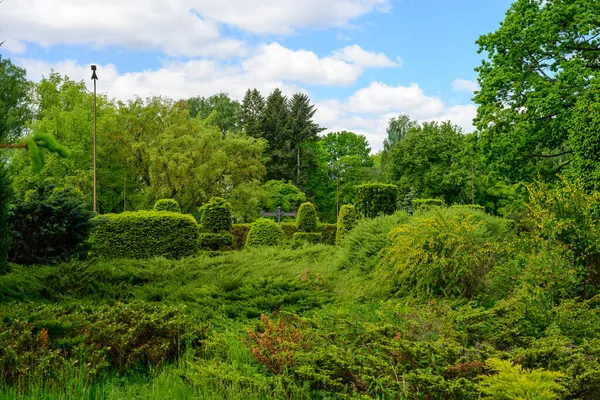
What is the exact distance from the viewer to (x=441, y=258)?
7285 mm

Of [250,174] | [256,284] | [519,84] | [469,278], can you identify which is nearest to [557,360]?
[469,278]

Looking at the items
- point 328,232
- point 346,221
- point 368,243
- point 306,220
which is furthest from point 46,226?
point 328,232

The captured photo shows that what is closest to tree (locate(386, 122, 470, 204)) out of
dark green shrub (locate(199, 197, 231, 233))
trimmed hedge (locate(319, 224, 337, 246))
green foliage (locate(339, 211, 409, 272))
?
trimmed hedge (locate(319, 224, 337, 246))

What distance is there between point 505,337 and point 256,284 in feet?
12.3

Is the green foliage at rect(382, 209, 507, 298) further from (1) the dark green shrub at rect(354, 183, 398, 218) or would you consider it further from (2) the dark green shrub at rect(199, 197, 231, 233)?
(2) the dark green shrub at rect(199, 197, 231, 233)

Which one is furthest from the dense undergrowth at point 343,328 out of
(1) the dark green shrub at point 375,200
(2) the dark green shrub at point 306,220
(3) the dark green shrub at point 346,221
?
(2) the dark green shrub at point 306,220

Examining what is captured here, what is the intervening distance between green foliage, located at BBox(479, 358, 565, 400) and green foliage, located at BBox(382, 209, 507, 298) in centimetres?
398

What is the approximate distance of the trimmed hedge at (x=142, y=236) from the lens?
1452cm

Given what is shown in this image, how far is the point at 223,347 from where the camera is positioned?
A: 4734 millimetres

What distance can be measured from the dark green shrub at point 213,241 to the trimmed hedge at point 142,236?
11.0 ft

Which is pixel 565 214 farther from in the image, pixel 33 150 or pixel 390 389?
pixel 33 150

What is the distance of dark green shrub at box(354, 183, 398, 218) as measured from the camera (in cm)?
1491

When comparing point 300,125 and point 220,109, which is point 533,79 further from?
point 220,109

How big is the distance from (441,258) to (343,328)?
3.14m
